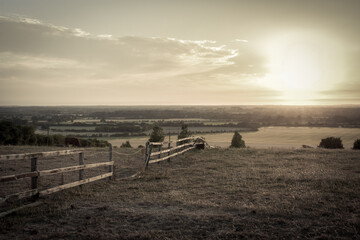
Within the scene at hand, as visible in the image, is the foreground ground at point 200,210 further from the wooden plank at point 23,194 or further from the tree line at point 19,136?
the tree line at point 19,136

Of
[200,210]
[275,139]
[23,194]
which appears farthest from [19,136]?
[275,139]

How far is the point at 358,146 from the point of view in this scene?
3541cm

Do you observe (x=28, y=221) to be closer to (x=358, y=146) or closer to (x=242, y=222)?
(x=242, y=222)

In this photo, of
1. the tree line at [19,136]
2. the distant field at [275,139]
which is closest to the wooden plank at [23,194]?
the tree line at [19,136]

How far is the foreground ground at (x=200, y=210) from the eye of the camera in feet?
20.7

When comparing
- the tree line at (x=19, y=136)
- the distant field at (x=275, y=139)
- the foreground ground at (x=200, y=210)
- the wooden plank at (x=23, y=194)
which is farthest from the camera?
the distant field at (x=275, y=139)

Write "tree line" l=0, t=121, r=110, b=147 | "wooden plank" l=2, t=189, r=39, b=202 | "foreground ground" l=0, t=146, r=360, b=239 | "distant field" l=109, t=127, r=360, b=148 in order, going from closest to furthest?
"foreground ground" l=0, t=146, r=360, b=239, "wooden plank" l=2, t=189, r=39, b=202, "tree line" l=0, t=121, r=110, b=147, "distant field" l=109, t=127, r=360, b=148

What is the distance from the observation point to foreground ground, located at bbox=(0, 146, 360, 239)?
20.7ft

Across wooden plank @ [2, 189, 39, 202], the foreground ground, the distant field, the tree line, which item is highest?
wooden plank @ [2, 189, 39, 202]

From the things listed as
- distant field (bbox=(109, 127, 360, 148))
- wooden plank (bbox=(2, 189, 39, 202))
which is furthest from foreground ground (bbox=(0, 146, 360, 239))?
distant field (bbox=(109, 127, 360, 148))

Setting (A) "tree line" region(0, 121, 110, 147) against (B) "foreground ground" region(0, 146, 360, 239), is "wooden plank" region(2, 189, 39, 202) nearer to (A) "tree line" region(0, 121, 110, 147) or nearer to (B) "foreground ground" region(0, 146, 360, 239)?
(B) "foreground ground" region(0, 146, 360, 239)

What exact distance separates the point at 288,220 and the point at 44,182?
32.7ft

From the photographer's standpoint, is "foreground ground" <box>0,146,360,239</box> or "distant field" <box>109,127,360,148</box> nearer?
"foreground ground" <box>0,146,360,239</box>

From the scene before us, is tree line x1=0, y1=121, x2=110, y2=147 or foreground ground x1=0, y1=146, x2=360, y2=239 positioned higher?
foreground ground x1=0, y1=146, x2=360, y2=239
